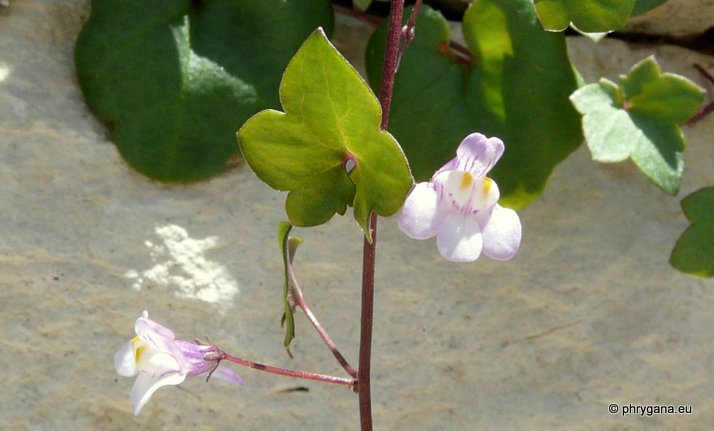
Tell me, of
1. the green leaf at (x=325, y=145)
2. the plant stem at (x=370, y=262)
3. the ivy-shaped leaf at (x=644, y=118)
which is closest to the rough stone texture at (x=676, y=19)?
the ivy-shaped leaf at (x=644, y=118)

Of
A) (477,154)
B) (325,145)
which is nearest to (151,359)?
(325,145)

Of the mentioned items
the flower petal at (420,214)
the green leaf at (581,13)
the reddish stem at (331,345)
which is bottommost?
the reddish stem at (331,345)

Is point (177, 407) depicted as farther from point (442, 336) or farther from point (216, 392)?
point (442, 336)

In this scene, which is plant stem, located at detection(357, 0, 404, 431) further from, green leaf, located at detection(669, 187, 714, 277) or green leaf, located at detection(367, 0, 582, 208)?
green leaf, located at detection(669, 187, 714, 277)

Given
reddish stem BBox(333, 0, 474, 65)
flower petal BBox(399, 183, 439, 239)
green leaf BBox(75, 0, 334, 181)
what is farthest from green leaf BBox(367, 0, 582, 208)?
flower petal BBox(399, 183, 439, 239)

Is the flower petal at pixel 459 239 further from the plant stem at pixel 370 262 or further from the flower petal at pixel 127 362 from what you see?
the flower petal at pixel 127 362

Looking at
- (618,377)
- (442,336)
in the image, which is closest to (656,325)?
(618,377)
